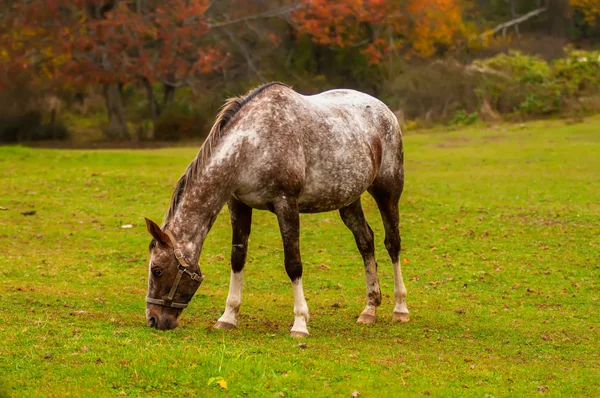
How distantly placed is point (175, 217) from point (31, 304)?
84.8 inches

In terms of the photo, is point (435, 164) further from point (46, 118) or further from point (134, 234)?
point (46, 118)

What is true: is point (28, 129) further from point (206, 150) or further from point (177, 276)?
point (177, 276)

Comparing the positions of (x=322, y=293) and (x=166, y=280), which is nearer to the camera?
(x=166, y=280)

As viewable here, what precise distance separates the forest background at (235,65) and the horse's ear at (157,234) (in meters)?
22.3

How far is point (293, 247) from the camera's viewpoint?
27.3ft

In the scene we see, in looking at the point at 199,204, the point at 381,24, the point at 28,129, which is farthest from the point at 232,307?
the point at 381,24

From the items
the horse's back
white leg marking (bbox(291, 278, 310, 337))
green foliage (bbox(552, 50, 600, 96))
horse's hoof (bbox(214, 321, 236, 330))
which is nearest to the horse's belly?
the horse's back

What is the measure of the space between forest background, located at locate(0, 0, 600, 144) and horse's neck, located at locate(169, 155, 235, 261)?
72.6ft

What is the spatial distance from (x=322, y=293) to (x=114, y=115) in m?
22.8

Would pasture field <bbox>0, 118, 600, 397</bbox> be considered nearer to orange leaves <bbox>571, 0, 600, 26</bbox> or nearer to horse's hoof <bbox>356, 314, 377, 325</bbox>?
horse's hoof <bbox>356, 314, 377, 325</bbox>

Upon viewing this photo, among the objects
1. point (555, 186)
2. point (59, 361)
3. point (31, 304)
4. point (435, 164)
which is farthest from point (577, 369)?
point (435, 164)

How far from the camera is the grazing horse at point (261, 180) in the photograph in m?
7.87

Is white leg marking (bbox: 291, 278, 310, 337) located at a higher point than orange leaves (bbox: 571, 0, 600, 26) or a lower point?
lower

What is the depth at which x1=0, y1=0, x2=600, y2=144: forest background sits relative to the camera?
98.7ft
